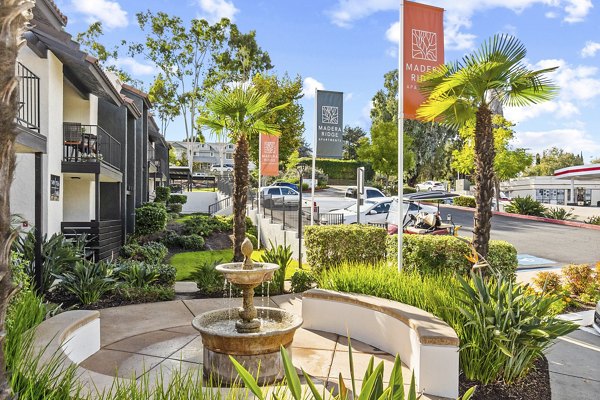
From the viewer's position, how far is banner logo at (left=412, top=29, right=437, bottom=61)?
9.41 m

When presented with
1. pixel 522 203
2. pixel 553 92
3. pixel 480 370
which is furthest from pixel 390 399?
pixel 522 203

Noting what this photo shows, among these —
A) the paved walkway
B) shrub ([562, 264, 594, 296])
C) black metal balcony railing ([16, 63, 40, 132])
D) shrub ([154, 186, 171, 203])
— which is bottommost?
the paved walkway

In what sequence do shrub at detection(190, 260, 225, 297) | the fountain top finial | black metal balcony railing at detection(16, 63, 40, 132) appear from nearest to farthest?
the fountain top finial, shrub at detection(190, 260, 225, 297), black metal balcony railing at detection(16, 63, 40, 132)

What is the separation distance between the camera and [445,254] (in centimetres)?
1039

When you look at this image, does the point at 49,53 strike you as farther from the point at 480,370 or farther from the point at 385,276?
the point at 480,370

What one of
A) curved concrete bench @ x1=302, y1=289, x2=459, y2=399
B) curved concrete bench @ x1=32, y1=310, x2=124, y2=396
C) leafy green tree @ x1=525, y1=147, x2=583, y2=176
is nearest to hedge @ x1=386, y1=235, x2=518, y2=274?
curved concrete bench @ x1=302, y1=289, x2=459, y2=399

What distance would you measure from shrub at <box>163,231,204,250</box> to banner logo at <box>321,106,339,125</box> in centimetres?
832

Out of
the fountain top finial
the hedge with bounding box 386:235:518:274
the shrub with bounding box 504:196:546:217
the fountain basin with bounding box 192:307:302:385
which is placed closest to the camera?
the fountain basin with bounding box 192:307:302:385

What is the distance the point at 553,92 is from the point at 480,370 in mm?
6415

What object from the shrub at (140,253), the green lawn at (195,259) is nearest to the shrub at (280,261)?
the green lawn at (195,259)

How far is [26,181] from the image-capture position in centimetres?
1211

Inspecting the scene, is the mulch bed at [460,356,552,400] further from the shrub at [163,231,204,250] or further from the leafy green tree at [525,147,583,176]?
the leafy green tree at [525,147,583,176]

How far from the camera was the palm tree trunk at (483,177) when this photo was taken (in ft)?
30.4

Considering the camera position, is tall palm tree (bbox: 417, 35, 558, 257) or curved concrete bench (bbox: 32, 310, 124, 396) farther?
tall palm tree (bbox: 417, 35, 558, 257)
